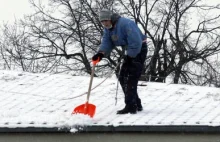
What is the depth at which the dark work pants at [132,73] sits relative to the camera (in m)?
7.97

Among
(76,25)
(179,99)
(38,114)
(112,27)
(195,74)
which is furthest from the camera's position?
(76,25)

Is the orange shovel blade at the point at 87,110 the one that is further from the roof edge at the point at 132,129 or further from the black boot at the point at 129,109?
the black boot at the point at 129,109

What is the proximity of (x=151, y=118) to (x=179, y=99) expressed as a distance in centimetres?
171

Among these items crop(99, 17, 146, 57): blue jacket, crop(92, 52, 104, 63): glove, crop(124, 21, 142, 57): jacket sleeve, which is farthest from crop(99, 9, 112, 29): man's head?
crop(92, 52, 104, 63): glove

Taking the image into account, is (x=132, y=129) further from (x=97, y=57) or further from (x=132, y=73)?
(x=97, y=57)

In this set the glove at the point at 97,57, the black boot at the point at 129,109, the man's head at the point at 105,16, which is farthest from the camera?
the black boot at the point at 129,109

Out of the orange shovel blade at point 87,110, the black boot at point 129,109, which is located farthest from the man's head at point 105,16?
the black boot at point 129,109

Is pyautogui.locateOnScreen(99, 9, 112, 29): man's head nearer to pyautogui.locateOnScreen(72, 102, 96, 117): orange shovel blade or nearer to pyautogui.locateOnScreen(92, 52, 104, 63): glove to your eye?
pyautogui.locateOnScreen(92, 52, 104, 63): glove

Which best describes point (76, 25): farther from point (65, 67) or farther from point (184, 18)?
point (184, 18)

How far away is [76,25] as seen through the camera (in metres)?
27.2

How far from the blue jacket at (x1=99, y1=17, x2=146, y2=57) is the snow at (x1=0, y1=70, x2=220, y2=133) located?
1116 millimetres

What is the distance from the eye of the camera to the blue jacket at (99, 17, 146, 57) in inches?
301

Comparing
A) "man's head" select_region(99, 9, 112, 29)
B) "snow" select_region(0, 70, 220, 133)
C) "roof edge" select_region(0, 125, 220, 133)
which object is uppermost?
"man's head" select_region(99, 9, 112, 29)

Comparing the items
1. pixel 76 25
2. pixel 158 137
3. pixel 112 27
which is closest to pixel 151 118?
pixel 158 137
